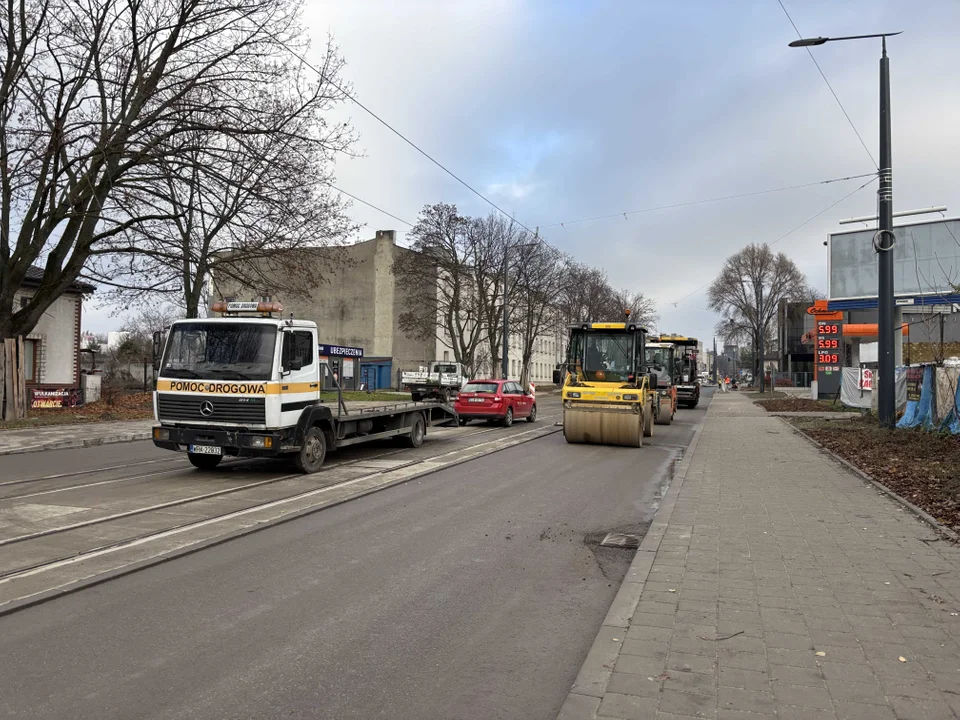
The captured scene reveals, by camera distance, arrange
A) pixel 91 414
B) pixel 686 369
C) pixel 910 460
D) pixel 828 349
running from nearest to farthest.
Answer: pixel 910 460
pixel 91 414
pixel 686 369
pixel 828 349

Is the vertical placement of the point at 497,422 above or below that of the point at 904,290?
below

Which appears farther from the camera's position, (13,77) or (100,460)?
(13,77)

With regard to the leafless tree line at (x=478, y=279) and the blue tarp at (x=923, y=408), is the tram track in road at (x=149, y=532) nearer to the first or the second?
the blue tarp at (x=923, y=408)

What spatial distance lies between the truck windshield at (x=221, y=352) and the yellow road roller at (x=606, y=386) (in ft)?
24.9

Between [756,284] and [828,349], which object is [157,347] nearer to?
[828,349]

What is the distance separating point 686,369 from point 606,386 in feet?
65.8

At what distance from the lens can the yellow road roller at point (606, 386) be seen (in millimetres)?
15672

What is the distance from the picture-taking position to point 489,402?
69.9 ft

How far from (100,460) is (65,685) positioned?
10315mm

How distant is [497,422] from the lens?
74.3 ft

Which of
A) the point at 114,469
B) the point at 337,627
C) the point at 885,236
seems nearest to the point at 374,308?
the point at 885,236

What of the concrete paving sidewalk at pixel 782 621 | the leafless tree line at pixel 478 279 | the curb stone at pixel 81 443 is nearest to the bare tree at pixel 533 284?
the leafless tree line at pixel 478 279

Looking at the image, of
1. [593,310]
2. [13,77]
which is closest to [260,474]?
[13,77]

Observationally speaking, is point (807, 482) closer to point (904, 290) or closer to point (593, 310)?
point (904, 290)
